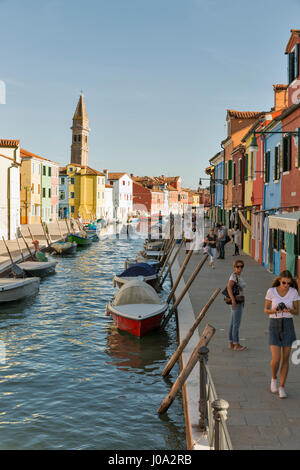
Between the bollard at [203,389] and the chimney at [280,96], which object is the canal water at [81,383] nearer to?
the bollard at [203,389]

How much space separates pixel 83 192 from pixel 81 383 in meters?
75.4

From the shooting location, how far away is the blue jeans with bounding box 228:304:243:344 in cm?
977

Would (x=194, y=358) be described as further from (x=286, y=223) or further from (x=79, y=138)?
(x=79, y=138)

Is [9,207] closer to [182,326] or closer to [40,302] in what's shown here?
[40,302]

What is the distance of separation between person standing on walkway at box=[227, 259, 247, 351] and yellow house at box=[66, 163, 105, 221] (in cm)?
7486

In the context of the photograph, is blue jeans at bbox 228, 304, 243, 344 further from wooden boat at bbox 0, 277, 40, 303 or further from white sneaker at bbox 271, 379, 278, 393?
wooden boat at bbox 0, 277, 40, 303

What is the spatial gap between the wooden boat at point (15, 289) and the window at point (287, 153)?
403 inches

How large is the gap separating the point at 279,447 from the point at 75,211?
81284 mm

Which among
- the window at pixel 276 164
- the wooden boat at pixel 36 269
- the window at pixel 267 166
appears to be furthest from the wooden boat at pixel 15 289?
the window at pixel 267 166

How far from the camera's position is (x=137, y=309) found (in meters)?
13.9

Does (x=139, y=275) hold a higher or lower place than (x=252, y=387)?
higher

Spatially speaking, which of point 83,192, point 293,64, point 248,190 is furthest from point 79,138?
point 293,64

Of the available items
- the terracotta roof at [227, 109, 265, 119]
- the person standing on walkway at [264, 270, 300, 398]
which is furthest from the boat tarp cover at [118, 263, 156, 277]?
the terracotta roof at [227, 109, 265, 119]

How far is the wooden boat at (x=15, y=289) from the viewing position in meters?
18.0
